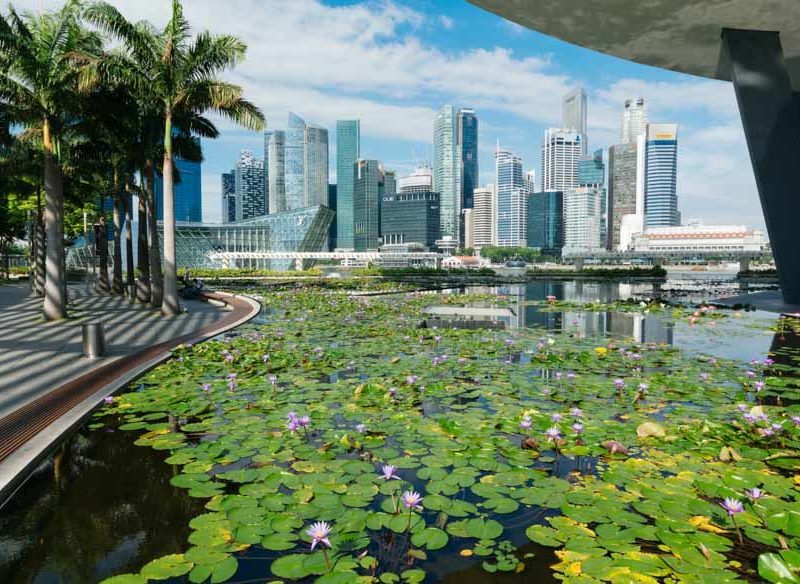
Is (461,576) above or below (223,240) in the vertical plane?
below

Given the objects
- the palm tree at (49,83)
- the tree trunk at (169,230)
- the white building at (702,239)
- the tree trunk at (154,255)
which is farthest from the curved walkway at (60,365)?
the white building at (702,239)

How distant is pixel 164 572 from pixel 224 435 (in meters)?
2.49

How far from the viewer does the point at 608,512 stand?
135 inches

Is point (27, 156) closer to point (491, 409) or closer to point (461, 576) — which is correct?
point (491, 409)

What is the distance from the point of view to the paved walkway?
7.54 meters

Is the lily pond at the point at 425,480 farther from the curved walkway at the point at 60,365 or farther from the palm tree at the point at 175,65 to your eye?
the palm tree at the point at 175,65

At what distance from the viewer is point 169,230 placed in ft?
56.4

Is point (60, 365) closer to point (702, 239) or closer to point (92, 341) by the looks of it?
point (92, 341)

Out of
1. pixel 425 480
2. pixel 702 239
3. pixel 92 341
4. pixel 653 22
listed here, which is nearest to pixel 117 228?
pixel 92 341

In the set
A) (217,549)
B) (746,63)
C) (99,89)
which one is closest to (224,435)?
(217,549)

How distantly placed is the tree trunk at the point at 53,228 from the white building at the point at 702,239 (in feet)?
502

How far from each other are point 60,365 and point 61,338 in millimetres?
3976

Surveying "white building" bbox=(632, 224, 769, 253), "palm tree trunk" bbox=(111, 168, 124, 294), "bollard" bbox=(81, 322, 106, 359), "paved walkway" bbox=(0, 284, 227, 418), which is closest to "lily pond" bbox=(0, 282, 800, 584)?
"paved walkway" bbox=(0, 284, 227, 418)

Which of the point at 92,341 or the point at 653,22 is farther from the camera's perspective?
the point at 653,22
